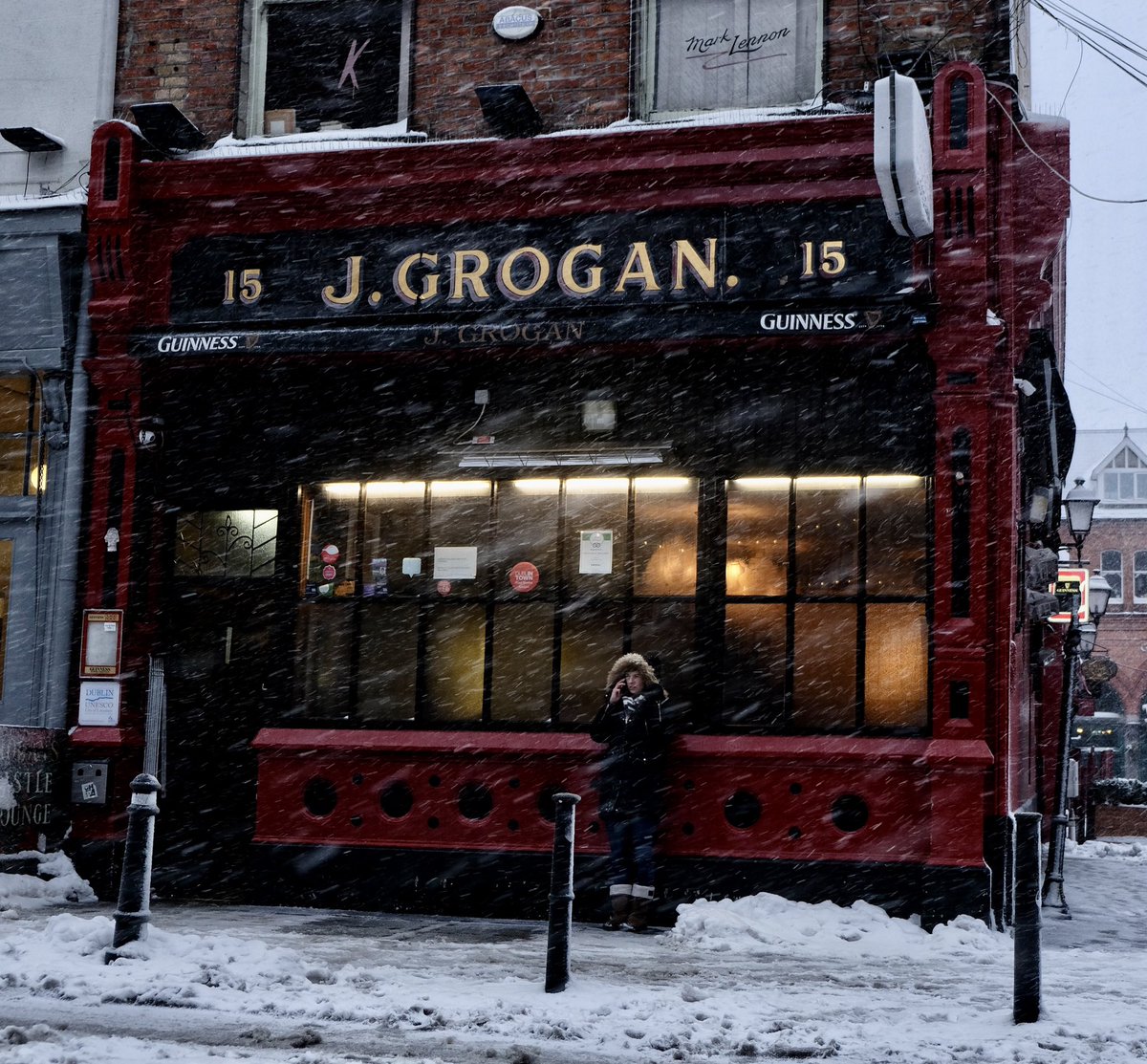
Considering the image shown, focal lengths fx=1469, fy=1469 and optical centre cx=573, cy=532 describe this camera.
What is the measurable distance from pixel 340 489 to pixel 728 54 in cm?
470

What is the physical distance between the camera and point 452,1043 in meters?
6.68

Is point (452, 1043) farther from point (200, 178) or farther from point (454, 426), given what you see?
point (200, 178)

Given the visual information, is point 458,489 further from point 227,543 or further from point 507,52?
point 507,52

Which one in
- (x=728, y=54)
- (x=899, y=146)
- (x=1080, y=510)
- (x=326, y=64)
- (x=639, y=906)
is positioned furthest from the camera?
(x=1080, y=510)

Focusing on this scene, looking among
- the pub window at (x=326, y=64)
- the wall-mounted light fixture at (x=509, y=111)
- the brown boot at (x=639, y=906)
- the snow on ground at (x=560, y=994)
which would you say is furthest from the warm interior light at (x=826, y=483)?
the pub window at (x=326, y=64)

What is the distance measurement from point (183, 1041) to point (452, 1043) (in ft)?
3.93

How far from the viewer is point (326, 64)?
41.0 ft

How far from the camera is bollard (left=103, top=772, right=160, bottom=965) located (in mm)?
8180

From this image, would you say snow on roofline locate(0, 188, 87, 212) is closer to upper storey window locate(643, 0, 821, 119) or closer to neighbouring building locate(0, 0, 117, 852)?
neighbouring building locate(0, 0, 117, 852)

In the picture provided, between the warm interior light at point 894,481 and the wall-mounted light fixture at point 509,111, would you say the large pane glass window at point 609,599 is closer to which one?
the warm interior light at point 894,481

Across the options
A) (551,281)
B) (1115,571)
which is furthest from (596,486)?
(1115,571)

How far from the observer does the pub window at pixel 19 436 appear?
12.5 meters

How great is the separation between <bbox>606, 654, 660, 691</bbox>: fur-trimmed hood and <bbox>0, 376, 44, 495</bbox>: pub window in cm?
539

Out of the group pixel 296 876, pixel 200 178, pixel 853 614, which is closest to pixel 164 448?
pixel 200 178
